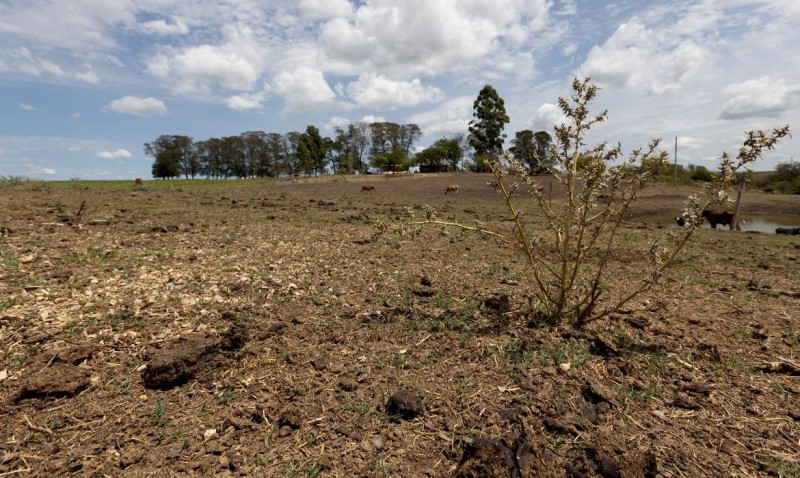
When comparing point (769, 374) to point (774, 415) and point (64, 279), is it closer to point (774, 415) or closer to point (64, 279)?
point (774, 415)

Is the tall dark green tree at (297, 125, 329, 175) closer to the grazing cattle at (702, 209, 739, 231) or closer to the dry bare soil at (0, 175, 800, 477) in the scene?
the grazing cattle at (702, 209, 739, 231)

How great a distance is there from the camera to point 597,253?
709 cm

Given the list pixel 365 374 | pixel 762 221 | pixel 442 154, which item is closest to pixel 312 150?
pixel 442 154

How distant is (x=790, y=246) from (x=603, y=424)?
34.0ft

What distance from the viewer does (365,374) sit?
2.88 m

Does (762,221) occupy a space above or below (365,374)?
below

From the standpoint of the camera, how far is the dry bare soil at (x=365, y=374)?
2139mm

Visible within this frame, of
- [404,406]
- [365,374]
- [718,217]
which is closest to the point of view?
[404,406]

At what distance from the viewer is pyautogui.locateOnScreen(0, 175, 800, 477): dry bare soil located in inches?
84.2

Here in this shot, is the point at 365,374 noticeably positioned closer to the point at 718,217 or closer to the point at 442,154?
the point at 718,217

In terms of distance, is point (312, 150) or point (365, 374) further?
point (312, 150)

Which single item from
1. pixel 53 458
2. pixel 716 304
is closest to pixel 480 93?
pixel 716 304

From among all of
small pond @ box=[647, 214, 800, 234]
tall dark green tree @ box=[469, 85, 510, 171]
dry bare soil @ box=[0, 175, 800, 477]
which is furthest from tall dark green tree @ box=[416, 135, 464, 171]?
dry bare soil @ box=[0, 175, 800, 477]

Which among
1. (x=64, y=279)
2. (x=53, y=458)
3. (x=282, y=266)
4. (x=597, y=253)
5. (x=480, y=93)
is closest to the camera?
(x=53, y=458)
